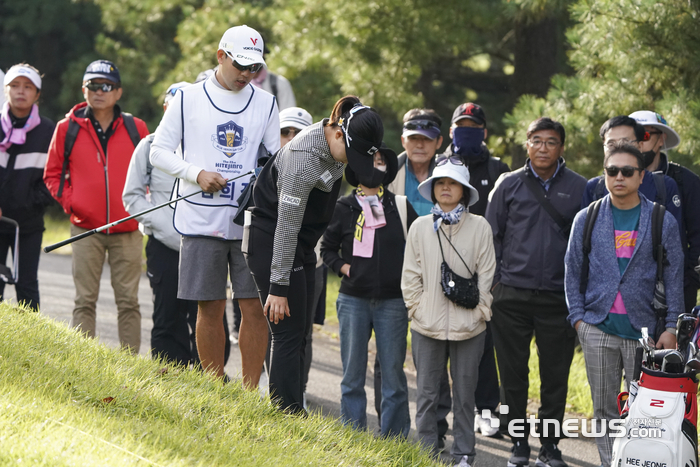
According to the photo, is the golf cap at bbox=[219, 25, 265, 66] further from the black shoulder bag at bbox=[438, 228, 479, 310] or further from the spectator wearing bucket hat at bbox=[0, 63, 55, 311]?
the spectator wearing bucket hat at bbox=[0, 63, 55, 311]

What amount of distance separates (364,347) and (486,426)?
3.94 ft

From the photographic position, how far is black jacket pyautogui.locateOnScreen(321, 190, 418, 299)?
5367 millimetres

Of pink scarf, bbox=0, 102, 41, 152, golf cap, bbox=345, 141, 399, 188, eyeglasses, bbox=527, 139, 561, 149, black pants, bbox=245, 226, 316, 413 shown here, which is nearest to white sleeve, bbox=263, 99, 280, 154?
golf cap, bbox=345, 141, 399, 188

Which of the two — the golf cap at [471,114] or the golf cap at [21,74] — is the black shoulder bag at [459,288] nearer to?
the golf cap at [471,114]

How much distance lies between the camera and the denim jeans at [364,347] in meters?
5.35

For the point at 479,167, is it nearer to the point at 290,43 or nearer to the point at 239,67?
the point at 239,67

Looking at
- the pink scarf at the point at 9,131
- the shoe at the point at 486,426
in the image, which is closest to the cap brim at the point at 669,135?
the shoe at the point at 486,426

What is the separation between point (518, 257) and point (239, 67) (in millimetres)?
2173

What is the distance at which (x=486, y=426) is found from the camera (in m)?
5.95

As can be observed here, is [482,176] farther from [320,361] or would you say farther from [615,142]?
[320,361]

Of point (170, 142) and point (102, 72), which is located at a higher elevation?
point (102, 72)

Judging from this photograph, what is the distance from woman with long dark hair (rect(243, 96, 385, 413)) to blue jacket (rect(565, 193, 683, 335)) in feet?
4.48

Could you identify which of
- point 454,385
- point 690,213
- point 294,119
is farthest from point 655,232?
point 294,119

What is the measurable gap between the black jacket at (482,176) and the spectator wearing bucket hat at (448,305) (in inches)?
35.1
